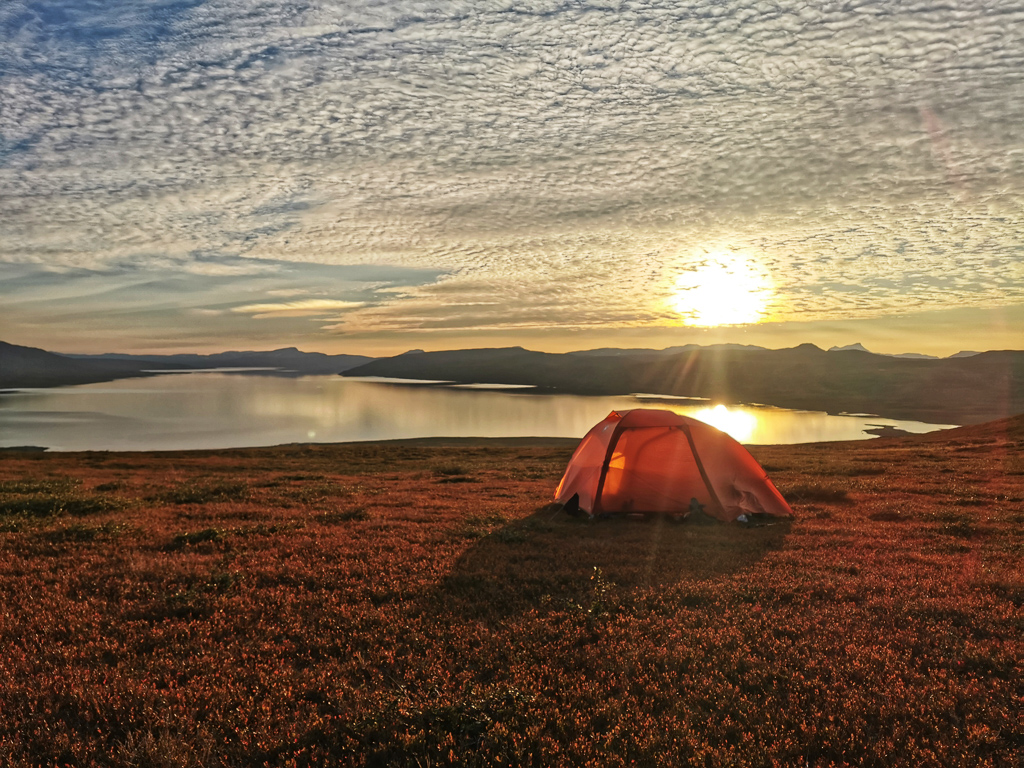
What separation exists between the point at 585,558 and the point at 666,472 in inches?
215

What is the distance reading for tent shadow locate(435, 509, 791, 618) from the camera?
9.05 metres

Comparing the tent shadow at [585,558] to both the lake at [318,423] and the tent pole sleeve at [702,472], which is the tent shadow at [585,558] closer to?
the tent pole sleeve at [702,472]

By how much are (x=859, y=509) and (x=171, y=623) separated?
17.5 m

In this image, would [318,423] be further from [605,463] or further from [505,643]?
[505,643]

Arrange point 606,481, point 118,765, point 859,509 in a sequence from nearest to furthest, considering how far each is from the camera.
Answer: point 118,765 → point 606,481 → point 859,509

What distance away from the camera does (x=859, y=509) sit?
16.9 meters

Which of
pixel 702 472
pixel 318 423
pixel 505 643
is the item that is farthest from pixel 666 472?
pixel 318 423

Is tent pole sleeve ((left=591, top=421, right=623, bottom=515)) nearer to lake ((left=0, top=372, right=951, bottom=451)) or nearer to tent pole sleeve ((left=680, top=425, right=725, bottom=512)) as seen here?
tent pole sleeve ((left=680, top=425, right=725, bottom=512))

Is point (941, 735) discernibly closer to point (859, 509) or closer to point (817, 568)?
point (817, 568)

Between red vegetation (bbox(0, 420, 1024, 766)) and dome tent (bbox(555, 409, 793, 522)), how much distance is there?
1.19 metres

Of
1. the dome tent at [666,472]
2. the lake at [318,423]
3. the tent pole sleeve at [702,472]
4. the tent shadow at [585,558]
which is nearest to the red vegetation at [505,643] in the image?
the tent shadow at [585,558]

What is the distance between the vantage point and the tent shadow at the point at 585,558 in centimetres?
905

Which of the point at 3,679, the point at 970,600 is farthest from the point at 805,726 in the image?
the point at 3,679

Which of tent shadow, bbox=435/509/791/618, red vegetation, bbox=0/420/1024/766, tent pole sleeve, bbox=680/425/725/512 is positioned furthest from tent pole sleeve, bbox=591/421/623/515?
tent pole sleeve, bbox=680/425/725/512
